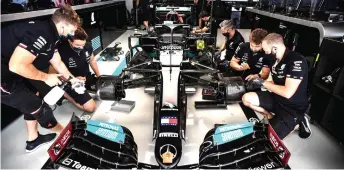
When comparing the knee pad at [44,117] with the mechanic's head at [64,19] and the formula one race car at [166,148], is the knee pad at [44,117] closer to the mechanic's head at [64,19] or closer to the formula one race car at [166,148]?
the formula one race car at [166,148]

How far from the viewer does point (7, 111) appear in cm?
251

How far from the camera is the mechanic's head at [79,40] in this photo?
2.52m

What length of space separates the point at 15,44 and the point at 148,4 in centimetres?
662

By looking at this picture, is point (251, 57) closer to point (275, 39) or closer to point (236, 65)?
point (236, 65)

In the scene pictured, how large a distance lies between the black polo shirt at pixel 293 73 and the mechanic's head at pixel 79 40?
2.10m

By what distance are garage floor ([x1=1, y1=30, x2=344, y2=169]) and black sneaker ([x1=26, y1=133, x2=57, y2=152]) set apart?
0.05m

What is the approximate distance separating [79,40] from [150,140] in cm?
140

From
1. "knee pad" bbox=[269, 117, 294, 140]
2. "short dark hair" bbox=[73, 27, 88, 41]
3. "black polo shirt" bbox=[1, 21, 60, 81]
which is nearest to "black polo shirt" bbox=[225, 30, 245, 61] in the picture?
"knee pad" bbox=[269, 117, 294, 140]

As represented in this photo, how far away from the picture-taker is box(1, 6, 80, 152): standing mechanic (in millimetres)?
1645

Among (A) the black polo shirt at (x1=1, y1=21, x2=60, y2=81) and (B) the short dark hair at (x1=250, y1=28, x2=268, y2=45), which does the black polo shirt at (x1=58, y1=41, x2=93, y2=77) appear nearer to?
(A) the black polo shirt at (x1=1, y1=21, x2=60, y2=81)

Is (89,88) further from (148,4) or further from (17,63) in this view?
(148,4)

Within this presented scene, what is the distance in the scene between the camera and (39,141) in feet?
7.08

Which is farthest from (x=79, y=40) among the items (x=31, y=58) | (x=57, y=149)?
(x=57, y=149)

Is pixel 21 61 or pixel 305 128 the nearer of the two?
pixel 21 61
